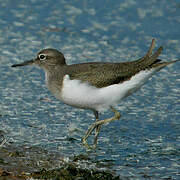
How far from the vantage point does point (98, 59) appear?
8.66 meters

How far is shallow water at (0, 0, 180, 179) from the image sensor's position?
6.14m

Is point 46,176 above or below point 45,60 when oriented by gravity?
below

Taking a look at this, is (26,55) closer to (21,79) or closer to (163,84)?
(21,79)

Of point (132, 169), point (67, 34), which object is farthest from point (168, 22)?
point (132, 169)

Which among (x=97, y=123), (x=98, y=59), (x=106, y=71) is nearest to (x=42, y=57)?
(x=106, y=71)

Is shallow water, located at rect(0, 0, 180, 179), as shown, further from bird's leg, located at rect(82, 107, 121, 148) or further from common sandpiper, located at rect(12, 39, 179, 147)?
common sandpiper, located at rect(12, 39, 179, 147)

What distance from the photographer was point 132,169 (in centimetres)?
559

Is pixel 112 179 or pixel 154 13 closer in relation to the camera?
pixel 112 179

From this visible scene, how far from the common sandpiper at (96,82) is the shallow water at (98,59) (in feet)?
1.34

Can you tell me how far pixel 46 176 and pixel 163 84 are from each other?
3.31m

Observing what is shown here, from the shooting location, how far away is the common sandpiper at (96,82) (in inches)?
244

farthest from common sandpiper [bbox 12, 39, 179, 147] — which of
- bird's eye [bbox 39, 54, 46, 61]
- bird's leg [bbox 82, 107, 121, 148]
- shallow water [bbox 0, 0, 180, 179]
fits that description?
shallow water [bbox 0, 0, 180, 179]

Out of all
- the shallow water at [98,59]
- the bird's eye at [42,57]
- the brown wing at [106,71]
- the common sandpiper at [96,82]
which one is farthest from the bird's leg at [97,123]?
the bird's eye at [42,57]

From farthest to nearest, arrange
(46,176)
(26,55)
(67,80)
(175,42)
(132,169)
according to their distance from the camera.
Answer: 1. (175,42)
2. (26,55)
3. (67,80)
4. (132,169)
5. (46,176)
